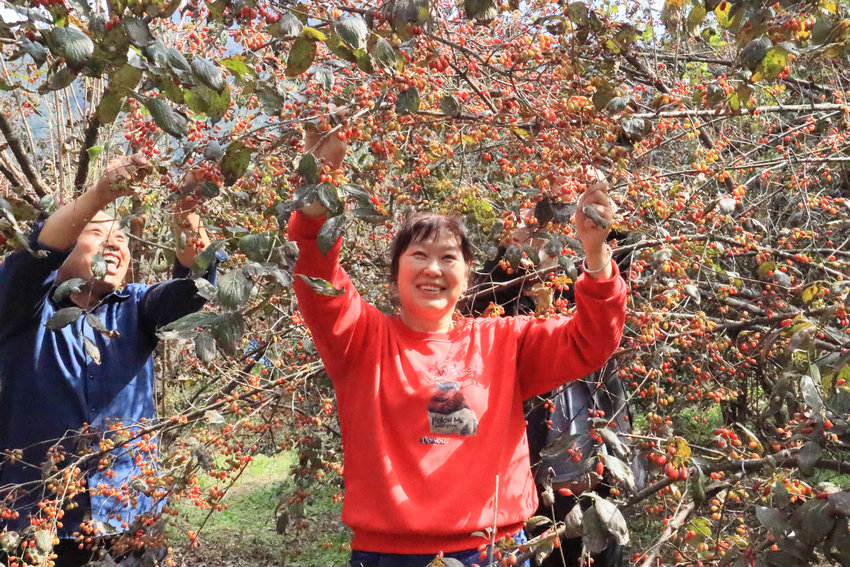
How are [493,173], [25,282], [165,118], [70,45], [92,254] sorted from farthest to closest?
[493,173] < [92,254] < [25,282] < [165,118] < [70,45]

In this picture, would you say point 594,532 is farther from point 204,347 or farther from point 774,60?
point 774,60

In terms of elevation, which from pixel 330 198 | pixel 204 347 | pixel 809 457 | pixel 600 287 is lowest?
pixel 809 457

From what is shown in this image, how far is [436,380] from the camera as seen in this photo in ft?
6.64

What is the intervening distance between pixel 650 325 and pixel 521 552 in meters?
0.86

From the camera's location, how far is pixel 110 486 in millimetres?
2488

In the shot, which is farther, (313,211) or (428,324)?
(428,324)

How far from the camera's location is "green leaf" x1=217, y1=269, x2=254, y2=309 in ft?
4.93

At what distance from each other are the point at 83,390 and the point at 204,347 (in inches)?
45.0

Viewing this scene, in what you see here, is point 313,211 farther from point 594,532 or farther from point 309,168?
point 594,532

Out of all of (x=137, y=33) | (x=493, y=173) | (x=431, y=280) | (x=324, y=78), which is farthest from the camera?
(x=493, y=173)

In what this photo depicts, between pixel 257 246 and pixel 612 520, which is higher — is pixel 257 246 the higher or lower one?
the higher one

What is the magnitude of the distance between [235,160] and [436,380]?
737 mm

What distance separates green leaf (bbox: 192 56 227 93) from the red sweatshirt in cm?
42

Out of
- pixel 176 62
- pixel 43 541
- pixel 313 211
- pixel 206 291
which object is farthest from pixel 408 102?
pixel 43 541
